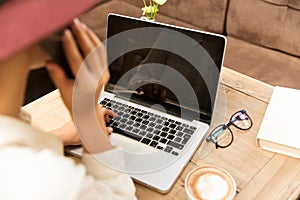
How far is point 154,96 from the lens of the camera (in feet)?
3.51

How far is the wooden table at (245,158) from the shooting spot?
2.86 feet

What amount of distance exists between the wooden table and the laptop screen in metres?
0.09

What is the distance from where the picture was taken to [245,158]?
953 millimetres

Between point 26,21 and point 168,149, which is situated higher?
point 26,21

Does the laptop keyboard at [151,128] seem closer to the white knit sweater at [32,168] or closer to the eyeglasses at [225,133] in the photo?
the eyeglasses at [225,133]

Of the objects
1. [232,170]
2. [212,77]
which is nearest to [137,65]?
[212,77]

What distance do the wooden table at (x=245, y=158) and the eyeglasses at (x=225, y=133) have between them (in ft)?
0.04

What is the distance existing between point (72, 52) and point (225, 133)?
0.63 m

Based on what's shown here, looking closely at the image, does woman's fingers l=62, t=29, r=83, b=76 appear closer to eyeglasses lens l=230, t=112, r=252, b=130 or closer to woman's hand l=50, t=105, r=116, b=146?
woman's hand l=50, t=105, r=116, b=146

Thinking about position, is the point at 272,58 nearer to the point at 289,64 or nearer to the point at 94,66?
the point at 289,64

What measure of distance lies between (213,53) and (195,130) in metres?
0.18

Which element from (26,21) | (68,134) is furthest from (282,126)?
(26,21)

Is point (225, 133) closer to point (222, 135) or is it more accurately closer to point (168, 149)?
point (222, 135)

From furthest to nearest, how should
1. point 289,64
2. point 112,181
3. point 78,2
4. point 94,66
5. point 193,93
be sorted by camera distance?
point 289,64
point 193,93
point 112,181
point 94,66
point 78,2
